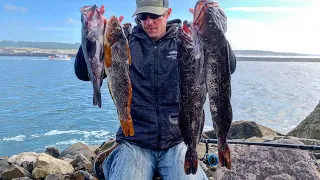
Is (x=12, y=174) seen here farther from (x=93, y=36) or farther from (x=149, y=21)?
(x=93, y=36)

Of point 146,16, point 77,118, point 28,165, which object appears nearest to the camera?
point 146,16

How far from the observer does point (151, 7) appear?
4395 mm

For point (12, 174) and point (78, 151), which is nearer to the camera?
point (12, 174)

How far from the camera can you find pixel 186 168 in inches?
160

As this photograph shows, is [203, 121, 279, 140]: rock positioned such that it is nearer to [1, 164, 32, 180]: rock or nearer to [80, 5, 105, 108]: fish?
[1, 164, 32, 180]: rock

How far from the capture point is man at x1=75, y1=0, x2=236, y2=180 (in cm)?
441

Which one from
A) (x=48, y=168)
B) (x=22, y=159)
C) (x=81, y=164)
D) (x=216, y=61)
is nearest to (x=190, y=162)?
(x=216, y=61)

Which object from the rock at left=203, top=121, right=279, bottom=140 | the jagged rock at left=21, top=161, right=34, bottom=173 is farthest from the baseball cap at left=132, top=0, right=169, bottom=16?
the rock at left=203, top=121, right=279, bottom=140

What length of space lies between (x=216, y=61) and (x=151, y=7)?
1403mm

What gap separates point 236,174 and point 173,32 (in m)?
2.64

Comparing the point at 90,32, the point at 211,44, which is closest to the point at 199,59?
the point at 211,44

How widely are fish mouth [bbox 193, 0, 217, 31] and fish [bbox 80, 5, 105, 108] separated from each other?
1002mm

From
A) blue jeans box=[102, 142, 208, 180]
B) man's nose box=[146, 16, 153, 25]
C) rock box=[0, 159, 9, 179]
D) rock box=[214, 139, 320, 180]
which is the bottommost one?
rock box=[0, 159, 9, 179]

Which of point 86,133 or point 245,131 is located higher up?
point 245,131
